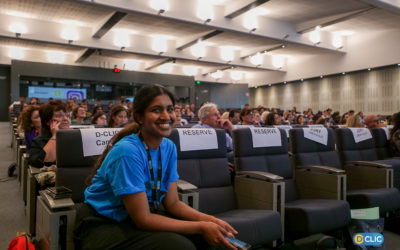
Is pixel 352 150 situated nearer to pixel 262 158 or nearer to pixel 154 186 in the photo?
pixel 262 158

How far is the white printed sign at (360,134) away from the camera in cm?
336

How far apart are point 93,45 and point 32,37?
1765 mm

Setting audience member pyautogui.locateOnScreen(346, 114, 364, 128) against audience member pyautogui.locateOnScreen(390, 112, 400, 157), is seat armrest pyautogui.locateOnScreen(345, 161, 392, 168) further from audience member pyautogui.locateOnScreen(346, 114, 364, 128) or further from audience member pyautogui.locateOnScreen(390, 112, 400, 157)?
audience member pyautogui.locateOnScreen(346, 114, 364, 128)

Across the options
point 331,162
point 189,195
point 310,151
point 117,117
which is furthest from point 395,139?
point 117,117

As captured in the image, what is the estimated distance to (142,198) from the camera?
3.71 feet

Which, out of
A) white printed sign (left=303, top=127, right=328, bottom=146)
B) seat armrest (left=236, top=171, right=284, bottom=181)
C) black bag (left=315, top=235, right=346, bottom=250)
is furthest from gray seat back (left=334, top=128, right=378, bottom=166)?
seat armrest (left=236, top=171, right=284, bottom=181)

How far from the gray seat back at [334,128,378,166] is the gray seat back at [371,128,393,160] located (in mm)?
292

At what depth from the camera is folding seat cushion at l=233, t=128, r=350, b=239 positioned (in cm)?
189

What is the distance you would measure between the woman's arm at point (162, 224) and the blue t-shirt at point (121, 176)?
0.04 m

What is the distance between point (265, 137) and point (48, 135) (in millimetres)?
1833

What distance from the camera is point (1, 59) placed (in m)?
11.7

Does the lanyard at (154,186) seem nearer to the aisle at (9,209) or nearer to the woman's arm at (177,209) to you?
the woman's arm at (177,209)

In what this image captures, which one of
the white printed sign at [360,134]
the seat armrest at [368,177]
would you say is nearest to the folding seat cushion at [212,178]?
the seat armrest at [368,177]

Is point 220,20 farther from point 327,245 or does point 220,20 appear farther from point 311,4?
point 327,245
